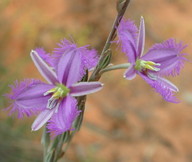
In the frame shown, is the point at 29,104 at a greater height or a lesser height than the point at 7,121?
greater

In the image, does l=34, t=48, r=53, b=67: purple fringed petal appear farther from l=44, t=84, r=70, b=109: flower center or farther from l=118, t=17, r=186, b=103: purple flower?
l=118, t=17, r=186, b=103: purple flower

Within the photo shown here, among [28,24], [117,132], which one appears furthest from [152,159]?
[28,24]

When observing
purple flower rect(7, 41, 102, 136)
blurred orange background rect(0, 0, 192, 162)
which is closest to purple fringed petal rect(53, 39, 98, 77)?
purple flower rect(7, 41, 102, 136)

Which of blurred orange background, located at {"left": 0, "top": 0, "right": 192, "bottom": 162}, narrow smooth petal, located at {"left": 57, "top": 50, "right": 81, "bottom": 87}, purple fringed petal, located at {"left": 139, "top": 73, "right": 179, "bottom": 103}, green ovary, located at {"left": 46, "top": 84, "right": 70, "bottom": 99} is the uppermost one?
narrow smooth petal, located at {"left": 57, "top": 50, "right": 81, "bottom": 87}

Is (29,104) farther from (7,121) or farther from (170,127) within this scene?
(170,127)

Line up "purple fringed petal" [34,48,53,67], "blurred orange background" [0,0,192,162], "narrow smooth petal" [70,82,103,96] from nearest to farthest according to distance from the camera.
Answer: "narrow smooth petal" [70,82,103,96]
"purple fringed petal" [34,48,53,67]
"blurred orange background" [0,0,192,162]

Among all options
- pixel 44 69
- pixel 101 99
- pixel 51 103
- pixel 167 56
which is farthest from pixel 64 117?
pixel 101 99

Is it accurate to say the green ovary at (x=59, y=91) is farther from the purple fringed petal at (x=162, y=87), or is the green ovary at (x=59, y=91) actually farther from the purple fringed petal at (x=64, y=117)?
Answer: the purple fringed petal at (x=162, y=87)
